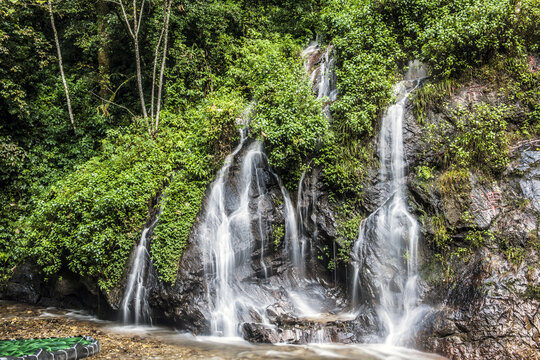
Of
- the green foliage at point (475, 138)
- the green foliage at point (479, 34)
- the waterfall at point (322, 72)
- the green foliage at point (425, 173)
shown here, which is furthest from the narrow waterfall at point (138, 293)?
the green foliage at point (479, 34)

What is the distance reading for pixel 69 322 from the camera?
811cm

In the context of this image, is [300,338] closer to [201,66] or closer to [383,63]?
[383,63]

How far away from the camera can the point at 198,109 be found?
1210 cm

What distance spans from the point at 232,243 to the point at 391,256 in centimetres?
Answer: 364

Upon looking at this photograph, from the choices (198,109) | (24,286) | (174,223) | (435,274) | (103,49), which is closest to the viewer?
(435,274)

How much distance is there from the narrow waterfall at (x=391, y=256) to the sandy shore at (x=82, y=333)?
3.69 metres

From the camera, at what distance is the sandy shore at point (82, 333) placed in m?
6.20

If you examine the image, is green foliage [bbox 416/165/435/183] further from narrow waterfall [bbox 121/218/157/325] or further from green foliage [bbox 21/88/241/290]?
narrow waterfall [bbox 121/218/157/325]

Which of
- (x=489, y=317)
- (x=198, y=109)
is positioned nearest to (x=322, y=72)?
(x=198, y=109)

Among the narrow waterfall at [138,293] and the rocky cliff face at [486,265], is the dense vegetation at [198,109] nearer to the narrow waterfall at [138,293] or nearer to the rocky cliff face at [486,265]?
the narrow waterfall at [138,293]

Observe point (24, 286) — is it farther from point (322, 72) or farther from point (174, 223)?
point (322, 72)

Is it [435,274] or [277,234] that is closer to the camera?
[435,274]

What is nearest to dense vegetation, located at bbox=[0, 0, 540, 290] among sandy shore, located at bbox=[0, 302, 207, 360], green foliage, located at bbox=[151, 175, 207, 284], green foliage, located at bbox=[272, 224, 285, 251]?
green foliage, located at bbox=[151, 175, 207, 284]

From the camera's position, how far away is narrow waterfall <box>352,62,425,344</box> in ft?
22.9
